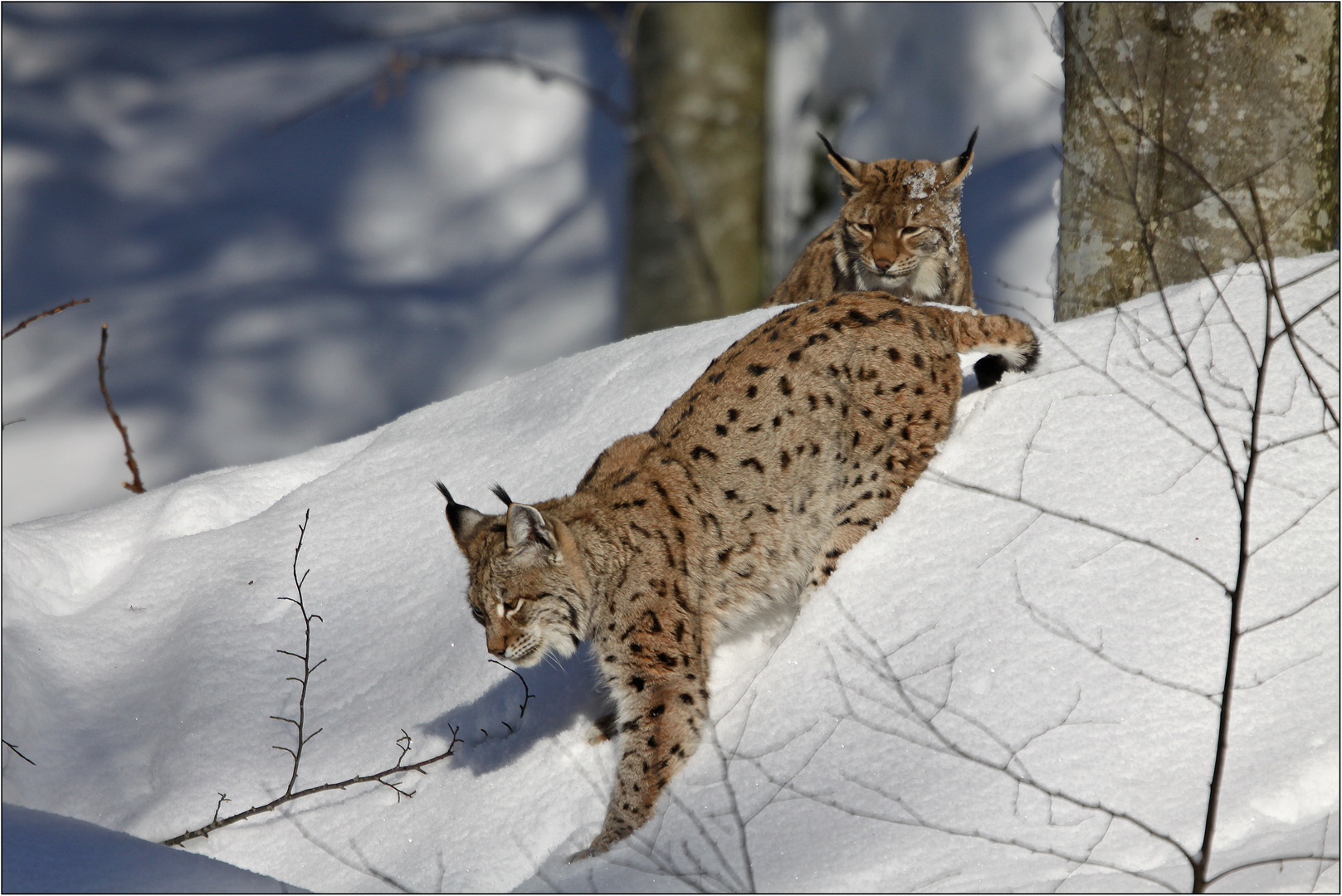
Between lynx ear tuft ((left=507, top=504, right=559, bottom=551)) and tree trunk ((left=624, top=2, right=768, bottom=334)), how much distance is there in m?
5.44

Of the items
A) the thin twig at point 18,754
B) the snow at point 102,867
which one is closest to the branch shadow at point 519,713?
the snow at point 102,867

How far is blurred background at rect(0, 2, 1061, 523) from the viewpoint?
33.7 ft

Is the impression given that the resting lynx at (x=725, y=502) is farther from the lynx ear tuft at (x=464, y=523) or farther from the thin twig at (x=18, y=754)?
the thin twig at (x=18, y=754)

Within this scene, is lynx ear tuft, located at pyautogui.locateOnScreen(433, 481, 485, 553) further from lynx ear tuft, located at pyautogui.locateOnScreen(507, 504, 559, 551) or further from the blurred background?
the blurred background

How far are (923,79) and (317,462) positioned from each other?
5919mm

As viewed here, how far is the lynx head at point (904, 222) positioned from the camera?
5078 millimetres

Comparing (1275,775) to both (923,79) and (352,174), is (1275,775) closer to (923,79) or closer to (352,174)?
(923,79)

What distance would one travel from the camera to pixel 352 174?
11.8 metres

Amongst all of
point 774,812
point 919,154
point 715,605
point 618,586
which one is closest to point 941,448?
point 715,605

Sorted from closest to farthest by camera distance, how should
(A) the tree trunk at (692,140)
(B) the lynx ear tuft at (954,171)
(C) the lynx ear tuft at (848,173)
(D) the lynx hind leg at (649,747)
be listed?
(D) the lynx hind leg at (649,747)
(B) the lynx ear tuft at (954,171)
(C) the lynx ear tuft at (848,173)
(A) the tree trunk at (692,140)

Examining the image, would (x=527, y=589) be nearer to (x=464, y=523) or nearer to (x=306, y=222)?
(x=464, y=523)

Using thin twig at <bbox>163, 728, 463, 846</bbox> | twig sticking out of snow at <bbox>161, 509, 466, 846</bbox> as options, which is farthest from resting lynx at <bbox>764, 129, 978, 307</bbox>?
thin twig at <bbox>163, 728, 463, 846</bbox>

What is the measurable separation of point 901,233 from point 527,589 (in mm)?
2469

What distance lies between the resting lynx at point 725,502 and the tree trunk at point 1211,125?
2.67 ft
